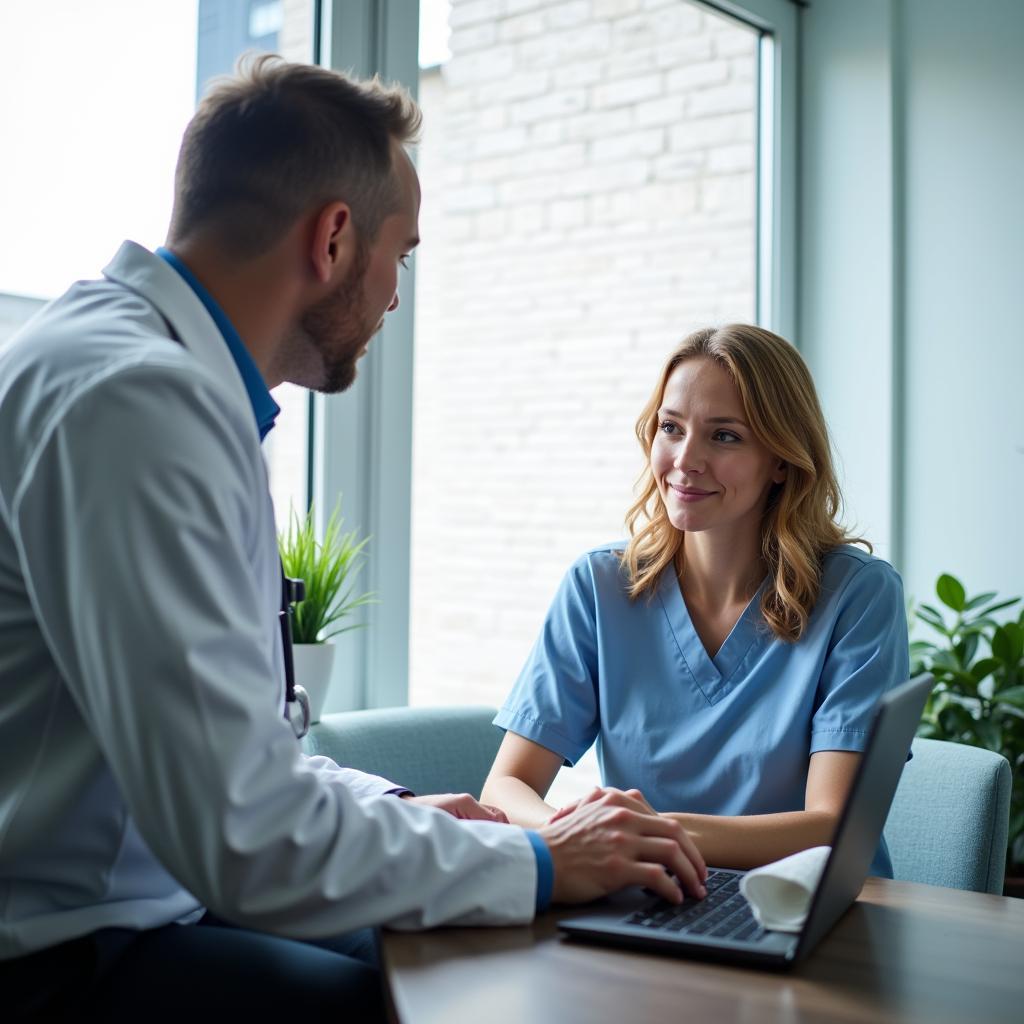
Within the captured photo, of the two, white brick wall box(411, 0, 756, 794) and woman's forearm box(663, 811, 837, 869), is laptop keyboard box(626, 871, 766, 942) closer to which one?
woman's forearm box(663, 811, 837, 869)

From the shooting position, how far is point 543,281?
4.25 meters

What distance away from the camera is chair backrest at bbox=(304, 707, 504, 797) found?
1791 millimetres

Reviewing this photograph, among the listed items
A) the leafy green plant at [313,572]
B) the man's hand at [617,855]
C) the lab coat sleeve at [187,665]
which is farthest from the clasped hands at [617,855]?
the leafy green plant at [313,572]

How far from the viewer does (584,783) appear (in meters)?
4.14

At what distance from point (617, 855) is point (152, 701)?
0.44 meters

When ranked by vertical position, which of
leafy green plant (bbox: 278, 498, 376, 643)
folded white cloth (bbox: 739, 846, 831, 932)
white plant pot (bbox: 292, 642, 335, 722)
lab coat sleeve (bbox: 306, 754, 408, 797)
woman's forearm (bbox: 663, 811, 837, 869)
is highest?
leafy green plant (bbox: 278, 498, 376, 643)

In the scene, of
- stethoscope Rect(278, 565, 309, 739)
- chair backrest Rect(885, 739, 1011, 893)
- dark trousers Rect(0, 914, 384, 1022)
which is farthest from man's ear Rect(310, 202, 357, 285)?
chair backrest Rect(885, 739, 1011, 893)

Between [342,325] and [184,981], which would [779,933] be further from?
[342,325]

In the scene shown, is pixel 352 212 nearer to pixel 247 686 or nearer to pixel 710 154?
pixel 247 686

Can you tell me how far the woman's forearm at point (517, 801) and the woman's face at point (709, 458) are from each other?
48 cm

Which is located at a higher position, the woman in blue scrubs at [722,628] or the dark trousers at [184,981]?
the woman in blue scrubs at [722,628]

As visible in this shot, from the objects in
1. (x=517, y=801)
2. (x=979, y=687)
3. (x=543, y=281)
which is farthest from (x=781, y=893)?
(x=543, y=281)

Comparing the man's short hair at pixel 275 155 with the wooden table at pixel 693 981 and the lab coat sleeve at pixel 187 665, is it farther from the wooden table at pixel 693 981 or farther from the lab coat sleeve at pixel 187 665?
the wooden table at pixel 693 981

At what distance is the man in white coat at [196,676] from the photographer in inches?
32.3
